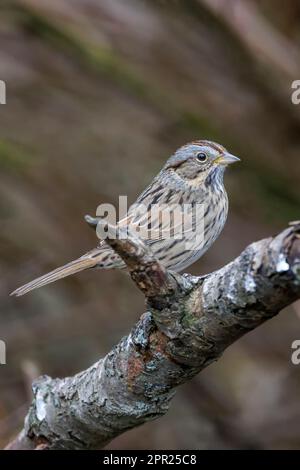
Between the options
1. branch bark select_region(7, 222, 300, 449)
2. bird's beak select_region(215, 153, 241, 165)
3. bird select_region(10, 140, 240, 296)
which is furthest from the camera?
bird's beak select_region(215, 153, 241, 165)

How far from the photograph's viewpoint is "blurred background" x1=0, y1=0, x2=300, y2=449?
4016mm

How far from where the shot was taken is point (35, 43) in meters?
4.28

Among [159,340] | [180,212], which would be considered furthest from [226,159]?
[159,340]

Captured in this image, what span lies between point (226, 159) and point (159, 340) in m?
1.53

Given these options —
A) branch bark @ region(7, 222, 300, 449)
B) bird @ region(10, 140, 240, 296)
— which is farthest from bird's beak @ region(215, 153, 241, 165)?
branch bark @ region(7, 222, 300, 449)

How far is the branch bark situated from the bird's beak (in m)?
1.25

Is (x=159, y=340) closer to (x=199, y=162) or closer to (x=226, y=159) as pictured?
(x=226, y=159)

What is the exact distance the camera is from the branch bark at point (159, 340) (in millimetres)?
2195

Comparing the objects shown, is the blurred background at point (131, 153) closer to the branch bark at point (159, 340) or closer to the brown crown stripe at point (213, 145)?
the brown crown stripe at point (213, 145)

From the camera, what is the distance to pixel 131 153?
4469 millimetres

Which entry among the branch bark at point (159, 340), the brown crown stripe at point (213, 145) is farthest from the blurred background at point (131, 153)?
the branch bark at point (159, 340)

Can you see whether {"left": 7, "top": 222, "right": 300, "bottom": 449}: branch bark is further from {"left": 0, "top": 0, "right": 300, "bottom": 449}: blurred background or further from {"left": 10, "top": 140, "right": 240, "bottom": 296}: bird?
{"left": 0, "top": 0, "right": 300, "bottom": 449}: blurred background

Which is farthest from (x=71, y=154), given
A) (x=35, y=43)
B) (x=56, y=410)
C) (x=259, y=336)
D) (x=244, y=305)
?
(x=244, y=305)
